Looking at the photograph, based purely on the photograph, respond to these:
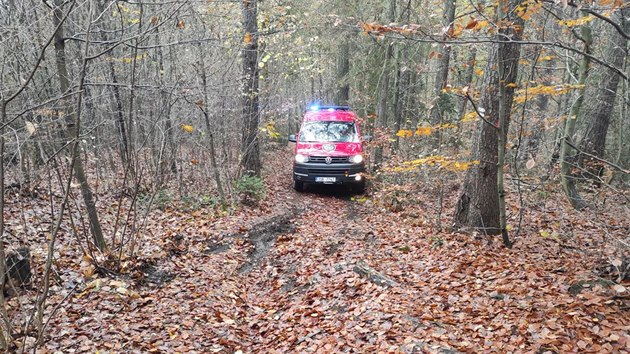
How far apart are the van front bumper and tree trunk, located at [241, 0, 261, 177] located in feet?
4.80

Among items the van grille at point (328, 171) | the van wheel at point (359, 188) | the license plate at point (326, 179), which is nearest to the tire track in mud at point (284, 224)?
the van wheel at point (359, 188)

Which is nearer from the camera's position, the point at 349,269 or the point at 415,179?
the point at 349,269

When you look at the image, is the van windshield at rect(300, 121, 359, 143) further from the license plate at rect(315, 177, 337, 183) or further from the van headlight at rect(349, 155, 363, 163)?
the license plate at rect(315, 177, 337, 183)

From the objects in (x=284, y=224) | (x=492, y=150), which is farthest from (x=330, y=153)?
(x=492, y=150)

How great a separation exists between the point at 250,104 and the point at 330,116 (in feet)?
9.33

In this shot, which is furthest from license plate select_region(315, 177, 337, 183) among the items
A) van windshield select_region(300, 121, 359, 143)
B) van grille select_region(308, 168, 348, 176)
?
van windshield select_region(300, 121, 359, 143)

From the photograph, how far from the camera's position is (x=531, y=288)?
4559 millimetres

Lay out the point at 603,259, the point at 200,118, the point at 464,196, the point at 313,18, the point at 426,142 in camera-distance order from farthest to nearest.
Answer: the point at 313,18 < the point at 426,142 < the point at 200,118 < the point at 464,196 < the point at 603,259

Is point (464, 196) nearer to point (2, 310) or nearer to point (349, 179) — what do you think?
point (349, 179)

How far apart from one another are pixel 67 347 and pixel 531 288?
5.18 metres

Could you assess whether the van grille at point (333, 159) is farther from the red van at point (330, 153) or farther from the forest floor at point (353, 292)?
the forest floor at point (353, 292)

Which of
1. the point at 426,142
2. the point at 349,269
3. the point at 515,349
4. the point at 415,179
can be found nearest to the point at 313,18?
the point at 426,142

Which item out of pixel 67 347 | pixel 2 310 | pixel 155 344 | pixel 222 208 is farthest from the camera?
pixel 222 208

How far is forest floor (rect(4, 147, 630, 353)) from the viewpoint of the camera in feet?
13.1
